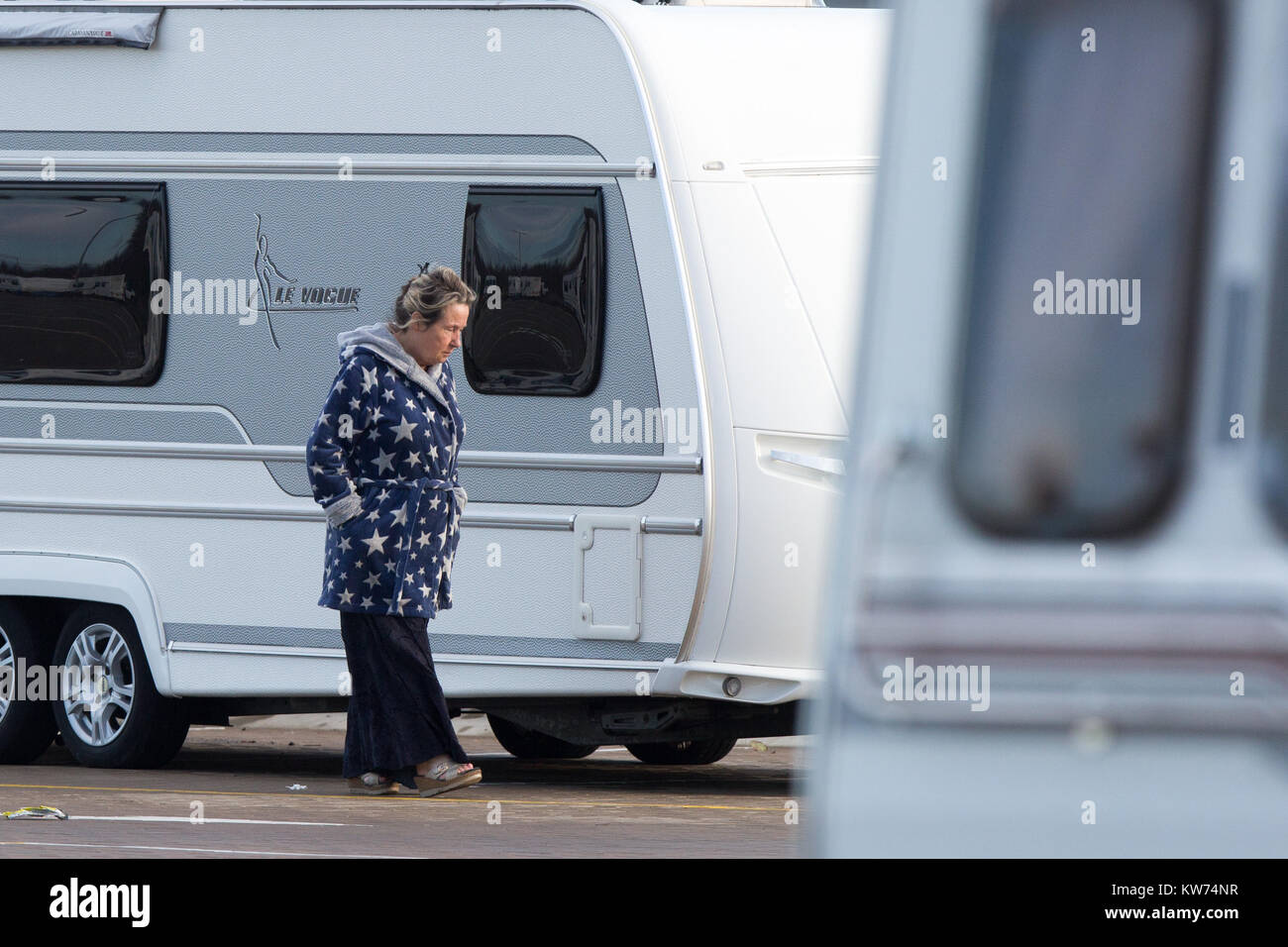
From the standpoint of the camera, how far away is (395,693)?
7.89 m

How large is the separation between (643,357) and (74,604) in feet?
9.30

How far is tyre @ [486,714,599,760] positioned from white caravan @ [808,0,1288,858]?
817 cm

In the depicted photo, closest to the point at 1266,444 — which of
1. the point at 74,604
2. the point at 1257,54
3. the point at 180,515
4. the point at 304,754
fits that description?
the point at 1257,54

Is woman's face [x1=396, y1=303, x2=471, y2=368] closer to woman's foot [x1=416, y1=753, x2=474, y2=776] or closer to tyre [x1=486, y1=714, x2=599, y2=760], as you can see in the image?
woman's foot [x1=416, y1=753, x2=474, y2=776]

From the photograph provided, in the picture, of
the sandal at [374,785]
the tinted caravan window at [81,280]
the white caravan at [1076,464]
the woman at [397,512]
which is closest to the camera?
the white caravan at [1076,464]

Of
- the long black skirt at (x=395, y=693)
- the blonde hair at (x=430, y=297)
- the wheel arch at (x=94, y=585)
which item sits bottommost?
the long black skirt at (x=395, y=693)

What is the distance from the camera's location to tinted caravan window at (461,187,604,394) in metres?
8.62

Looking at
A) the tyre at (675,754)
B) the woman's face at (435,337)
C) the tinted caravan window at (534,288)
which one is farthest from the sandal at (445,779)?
the tyre at (675,754)

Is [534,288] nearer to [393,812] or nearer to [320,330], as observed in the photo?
[320,330]

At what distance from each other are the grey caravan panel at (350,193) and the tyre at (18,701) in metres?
0.93

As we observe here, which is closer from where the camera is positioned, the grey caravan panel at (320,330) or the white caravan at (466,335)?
the white caravan at (466,335)

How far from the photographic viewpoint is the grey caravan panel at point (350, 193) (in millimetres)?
8602

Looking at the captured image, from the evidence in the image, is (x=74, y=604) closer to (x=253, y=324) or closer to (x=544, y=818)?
(x=253, y=324)

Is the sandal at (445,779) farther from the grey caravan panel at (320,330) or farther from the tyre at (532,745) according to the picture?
the tyre at (532,745)
